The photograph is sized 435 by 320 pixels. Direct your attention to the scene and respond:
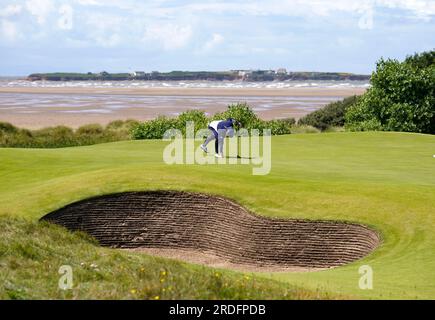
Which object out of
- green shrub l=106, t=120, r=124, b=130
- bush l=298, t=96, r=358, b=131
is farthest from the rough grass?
bush l=298, t=96, r=358, b=131

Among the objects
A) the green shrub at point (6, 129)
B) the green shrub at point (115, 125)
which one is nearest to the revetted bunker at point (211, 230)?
the green shrub at point (6, 129)

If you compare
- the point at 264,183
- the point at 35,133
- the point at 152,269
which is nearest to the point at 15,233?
the point at 152,269

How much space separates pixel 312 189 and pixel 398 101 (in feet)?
127

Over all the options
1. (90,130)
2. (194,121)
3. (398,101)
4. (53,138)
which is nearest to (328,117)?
(398,101)

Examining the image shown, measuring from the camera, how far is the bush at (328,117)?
253 ft

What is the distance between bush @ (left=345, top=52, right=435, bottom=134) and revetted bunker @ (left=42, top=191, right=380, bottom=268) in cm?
3660

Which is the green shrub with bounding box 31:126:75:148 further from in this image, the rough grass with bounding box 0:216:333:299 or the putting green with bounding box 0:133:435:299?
the rough grass with bounding box 0:216:333:299

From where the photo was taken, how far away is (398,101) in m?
59.5

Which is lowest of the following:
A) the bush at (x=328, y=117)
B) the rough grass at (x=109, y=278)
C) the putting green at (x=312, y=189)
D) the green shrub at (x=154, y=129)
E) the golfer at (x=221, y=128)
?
the bush at (x=328, y=117)

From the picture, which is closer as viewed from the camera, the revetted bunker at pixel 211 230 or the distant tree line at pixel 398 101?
the revetted bunker at pixel 211 230

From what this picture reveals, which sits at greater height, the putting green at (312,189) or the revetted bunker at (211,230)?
the putting green at (312,189)

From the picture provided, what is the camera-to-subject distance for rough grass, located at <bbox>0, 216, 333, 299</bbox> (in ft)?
36.2

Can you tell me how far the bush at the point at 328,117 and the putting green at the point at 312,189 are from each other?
4254cm

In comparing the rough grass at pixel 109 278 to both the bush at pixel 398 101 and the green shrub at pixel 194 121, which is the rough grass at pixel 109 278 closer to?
the green shrub at pixel 194 121
